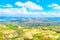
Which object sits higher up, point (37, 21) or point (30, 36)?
point (37, 21)

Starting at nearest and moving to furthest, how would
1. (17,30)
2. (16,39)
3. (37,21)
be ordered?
(16,39), (17,30), (37,21)

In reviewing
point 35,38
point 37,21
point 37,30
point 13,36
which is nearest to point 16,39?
point 13,36

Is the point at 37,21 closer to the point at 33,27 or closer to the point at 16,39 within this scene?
the point at 33,27

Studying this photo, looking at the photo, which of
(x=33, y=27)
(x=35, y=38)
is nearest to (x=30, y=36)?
(x=35, y=38)

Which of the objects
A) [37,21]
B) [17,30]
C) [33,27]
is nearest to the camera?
[17,30]

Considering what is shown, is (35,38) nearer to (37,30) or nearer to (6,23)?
(37,30)

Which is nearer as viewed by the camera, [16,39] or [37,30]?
[16,39]
